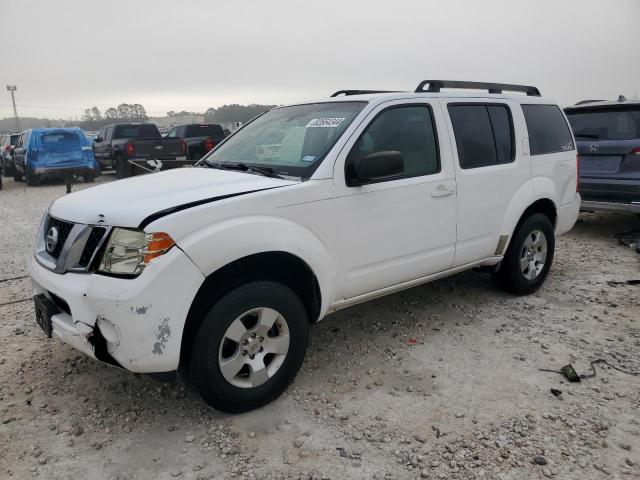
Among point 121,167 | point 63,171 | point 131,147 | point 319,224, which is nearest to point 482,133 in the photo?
point 319,224

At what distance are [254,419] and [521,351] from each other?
6.67 ft

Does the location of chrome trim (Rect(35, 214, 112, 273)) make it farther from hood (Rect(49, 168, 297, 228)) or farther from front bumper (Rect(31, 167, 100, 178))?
front bumper (Rect(31, 167, 100, 178))

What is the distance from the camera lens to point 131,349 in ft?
8.39

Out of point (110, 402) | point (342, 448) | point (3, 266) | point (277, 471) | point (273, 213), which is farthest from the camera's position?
point (3, 266)

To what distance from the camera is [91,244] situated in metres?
2.76

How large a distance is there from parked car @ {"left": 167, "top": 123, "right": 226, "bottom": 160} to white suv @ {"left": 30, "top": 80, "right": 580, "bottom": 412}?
12661mm

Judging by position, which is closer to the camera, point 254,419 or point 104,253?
point 104,253

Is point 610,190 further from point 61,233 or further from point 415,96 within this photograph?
point 61,233

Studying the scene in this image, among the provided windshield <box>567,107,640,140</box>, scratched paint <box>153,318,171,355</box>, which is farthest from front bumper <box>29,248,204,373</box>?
windshield <box>567,107,640,140</box>

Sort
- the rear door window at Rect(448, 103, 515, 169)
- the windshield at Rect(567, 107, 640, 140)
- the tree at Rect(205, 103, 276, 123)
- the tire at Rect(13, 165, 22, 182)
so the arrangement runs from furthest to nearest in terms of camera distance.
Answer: the tree at Rect(205, 103, 276, 123)
the tire at Rect(13, 165, 22, 182)
the windshield at Rect(567, 107, 640, 140)
the rear door window at Rect(448, 103, 515, 169)

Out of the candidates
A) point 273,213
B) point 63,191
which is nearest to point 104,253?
point 273,213

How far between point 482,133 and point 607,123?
3.73 metres

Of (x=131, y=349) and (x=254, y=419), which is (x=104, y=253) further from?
(x=254, y=419)

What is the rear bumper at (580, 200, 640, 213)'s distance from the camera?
6.40 meters
